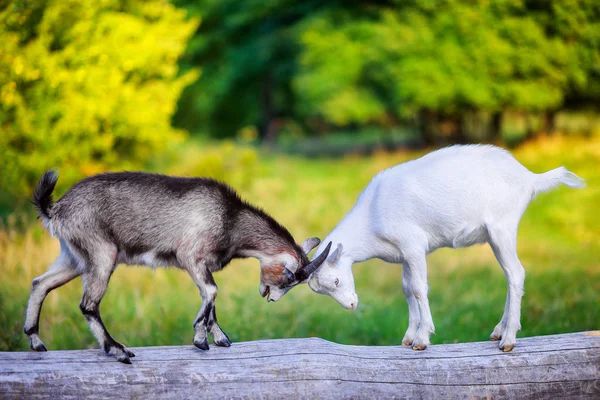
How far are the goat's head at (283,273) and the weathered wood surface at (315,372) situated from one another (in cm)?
37

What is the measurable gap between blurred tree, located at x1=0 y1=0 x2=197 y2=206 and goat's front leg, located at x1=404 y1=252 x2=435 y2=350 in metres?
5.48

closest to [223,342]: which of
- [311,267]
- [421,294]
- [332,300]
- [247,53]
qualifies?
[311,267]

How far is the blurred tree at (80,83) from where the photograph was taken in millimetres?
8297

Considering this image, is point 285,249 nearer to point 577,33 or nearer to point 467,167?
point 467,167

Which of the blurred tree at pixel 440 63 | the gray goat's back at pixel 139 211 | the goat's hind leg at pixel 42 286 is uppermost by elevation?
the gray goat's back at pixel 139 211

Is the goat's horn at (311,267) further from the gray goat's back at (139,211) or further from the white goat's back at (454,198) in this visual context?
the gray goat's back at (139,211)

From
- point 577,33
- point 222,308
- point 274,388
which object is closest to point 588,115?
point 577,33

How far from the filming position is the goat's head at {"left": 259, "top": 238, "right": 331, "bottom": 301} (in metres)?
3.96

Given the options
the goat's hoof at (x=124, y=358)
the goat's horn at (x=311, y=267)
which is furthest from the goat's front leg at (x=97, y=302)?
the goat's horn at (x=311, y=267)

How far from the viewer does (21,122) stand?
8.65m

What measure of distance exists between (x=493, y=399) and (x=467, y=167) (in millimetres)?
1489

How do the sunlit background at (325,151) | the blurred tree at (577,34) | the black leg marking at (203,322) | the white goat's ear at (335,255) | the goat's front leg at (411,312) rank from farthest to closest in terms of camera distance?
the blurred tree at (577,34), the sunlit background at (325,151), the goat's front leg at (411,312), the white goat's ear at (335,255), the black leg marking at (203,322)

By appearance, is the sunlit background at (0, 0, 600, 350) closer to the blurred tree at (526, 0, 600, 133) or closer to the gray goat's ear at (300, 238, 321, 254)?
the blurred tree at (526, 0, 600, 133)

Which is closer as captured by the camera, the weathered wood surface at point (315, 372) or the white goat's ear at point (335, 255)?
the weathered wood surface at point (315, 372)
